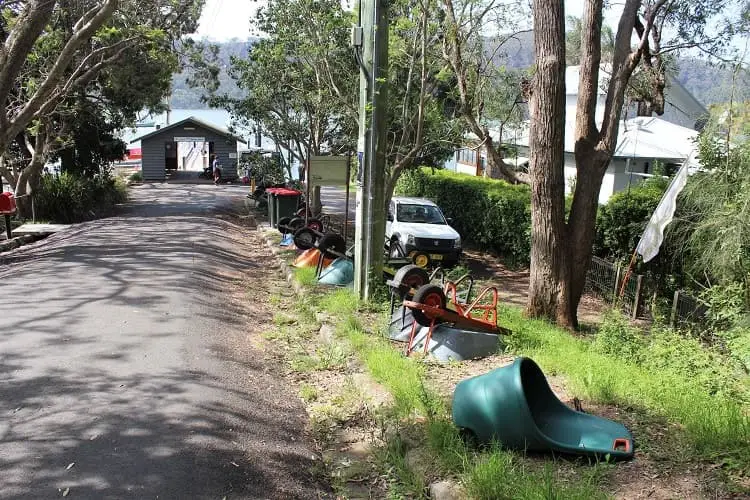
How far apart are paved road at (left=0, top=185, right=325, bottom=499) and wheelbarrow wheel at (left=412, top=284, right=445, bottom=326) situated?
1.66 metres

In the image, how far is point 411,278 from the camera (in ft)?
28.6

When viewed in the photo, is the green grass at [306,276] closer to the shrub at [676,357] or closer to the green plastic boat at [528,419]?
the shrub at [676,357]

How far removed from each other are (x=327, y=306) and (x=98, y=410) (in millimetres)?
4808

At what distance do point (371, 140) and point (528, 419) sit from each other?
20.7ft

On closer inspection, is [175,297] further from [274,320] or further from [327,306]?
[327,306]

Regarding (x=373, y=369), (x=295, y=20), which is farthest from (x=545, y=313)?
(x=295, y=20)

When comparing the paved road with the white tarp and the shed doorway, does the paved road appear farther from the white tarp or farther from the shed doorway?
the shed doorway

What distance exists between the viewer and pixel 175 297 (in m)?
10.3

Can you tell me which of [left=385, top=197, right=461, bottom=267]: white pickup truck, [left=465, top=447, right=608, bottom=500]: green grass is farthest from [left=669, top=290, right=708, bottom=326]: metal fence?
[left=465, top=447, right=608, bottom=500]: green grass

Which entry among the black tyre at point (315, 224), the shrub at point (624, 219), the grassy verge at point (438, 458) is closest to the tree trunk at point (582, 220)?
the shrub at point (624, 219)

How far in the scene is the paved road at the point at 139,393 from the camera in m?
4.62

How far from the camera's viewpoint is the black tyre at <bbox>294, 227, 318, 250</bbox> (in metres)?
14.5

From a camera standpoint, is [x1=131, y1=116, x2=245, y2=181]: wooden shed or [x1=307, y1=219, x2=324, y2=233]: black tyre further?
→ [x1=131, y1=116, x2=245, y2=181]: wooden shed

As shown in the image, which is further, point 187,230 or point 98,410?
point 187,230
